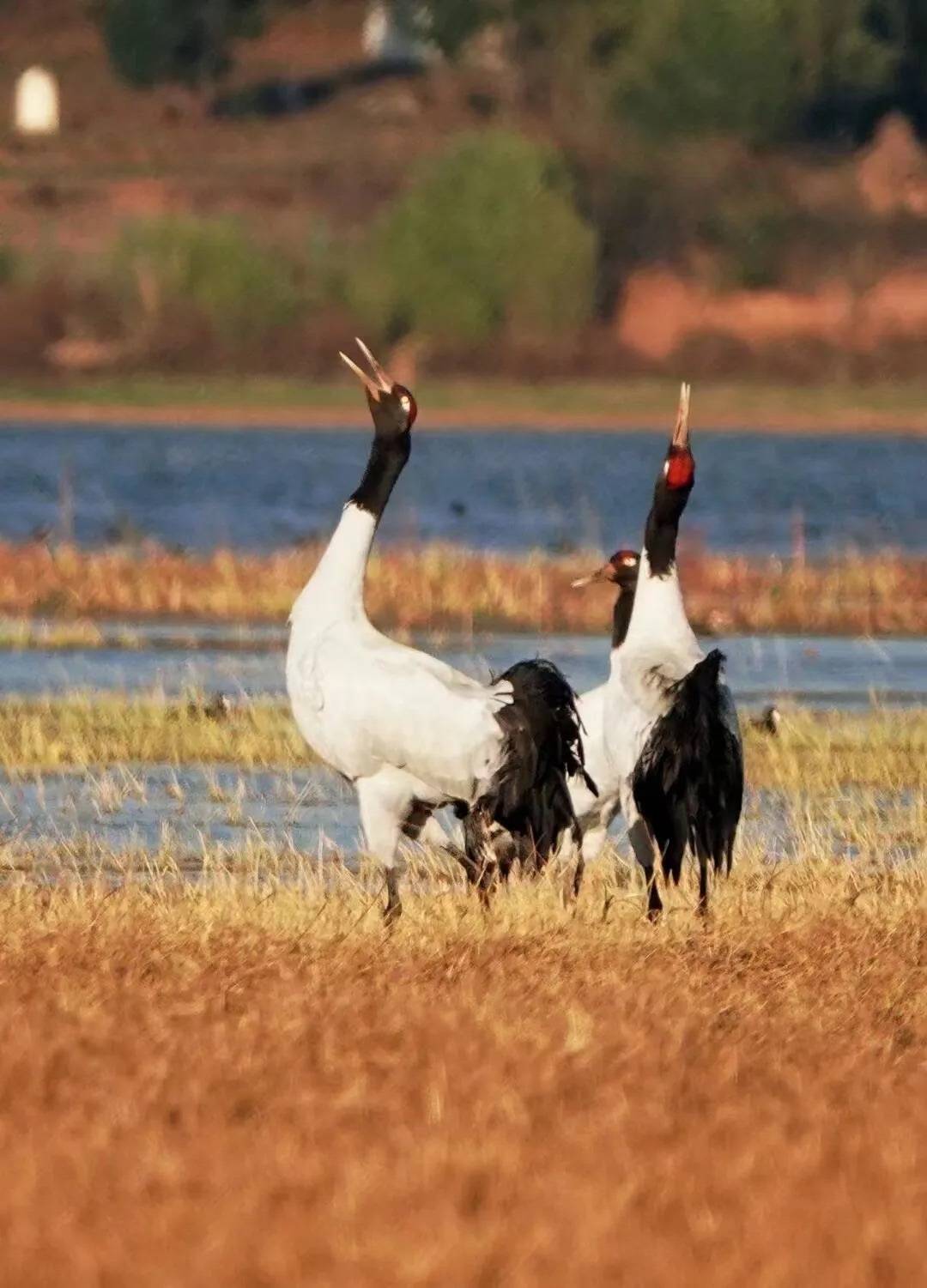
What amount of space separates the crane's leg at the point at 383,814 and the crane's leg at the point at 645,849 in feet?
2.09

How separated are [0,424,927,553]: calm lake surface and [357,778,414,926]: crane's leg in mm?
15935

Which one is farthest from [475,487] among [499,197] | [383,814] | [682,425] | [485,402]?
[383,814]

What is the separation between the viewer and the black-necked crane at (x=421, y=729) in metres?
10.0

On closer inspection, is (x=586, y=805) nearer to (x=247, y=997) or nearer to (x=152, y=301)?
(x=247, y=997)

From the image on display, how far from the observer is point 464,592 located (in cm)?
2330

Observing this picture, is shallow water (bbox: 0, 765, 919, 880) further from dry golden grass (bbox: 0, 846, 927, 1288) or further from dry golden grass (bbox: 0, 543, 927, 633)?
dry golden grass (bbox: 0, 543, 927, 633)

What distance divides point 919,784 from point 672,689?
15.3 feet

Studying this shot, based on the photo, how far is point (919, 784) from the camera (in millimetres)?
14367

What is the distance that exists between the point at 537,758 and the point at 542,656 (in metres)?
10.0

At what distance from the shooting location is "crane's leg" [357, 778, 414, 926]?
33.5ft

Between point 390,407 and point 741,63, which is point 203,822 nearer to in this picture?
point 390,407

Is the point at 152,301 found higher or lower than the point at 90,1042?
lower

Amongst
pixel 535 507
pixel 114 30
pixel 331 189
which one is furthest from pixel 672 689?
pixel 114 30

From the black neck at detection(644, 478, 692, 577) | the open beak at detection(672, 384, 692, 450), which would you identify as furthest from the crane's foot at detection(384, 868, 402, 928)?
the open beak at detection(672, 384, 692, 450)
